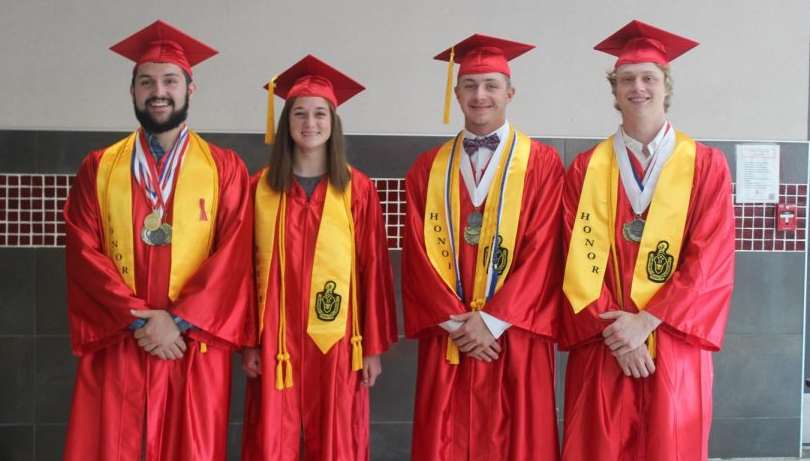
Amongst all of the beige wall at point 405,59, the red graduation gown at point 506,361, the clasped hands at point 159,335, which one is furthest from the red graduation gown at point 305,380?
the beige wall at point 405,59

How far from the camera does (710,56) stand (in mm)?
4262

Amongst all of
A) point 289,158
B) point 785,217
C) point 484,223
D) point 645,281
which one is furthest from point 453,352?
point 785,217

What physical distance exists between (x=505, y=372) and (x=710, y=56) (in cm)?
239

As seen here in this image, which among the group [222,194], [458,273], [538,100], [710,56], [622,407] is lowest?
[622,407]

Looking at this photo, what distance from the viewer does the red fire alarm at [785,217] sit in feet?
14.0

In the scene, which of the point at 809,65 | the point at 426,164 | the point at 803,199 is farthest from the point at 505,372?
the point at 809,65

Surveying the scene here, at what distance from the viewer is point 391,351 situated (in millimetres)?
4191

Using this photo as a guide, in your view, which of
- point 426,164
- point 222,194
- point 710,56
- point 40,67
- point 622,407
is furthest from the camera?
point 710,56

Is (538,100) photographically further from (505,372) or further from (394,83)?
(505,372)

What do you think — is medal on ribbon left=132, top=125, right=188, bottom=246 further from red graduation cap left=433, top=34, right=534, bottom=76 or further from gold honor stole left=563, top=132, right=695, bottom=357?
gold honor stole left=563, top=132, right=695, bottom=357

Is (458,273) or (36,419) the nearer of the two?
(458,273)

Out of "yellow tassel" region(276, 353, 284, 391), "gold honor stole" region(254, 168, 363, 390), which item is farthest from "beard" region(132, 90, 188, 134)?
"yellow tassel" region(276, 353, 284, 391)

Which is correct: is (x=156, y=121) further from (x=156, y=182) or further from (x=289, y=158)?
(x=289, y=158)

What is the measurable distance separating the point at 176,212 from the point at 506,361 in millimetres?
1429
